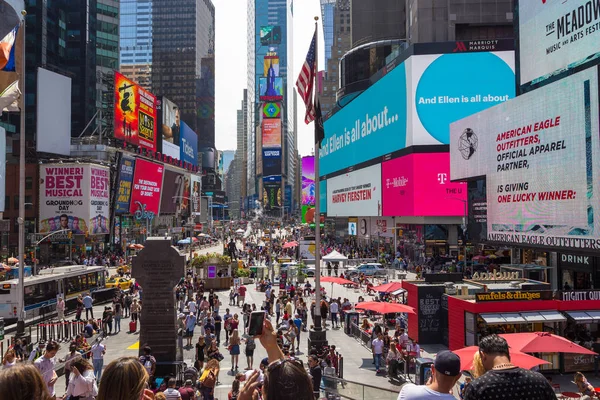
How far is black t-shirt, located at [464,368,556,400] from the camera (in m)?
3.87

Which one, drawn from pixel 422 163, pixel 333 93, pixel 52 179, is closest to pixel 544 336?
pixel 422 163

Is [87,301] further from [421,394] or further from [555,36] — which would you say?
[555,36]

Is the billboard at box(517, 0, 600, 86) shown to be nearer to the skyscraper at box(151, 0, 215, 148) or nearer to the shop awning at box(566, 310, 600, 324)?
the shop awning at box(566, 310, 600, 324)

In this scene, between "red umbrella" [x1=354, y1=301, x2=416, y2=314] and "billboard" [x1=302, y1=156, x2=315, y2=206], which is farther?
"billboard" [x1=302, y1=156, x2=315, y2=206]

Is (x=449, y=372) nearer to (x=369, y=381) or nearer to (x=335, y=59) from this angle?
(x=369, y=381)

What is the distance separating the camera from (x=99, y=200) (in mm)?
61062

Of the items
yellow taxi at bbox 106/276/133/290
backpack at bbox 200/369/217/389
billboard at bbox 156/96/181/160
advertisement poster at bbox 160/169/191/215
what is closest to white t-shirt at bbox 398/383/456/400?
backpack at bbox 200/369/217/389

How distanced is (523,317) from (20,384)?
17.9m

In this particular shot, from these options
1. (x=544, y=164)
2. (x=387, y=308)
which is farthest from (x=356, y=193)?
(x=387, y=308)

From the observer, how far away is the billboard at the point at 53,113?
203 feet

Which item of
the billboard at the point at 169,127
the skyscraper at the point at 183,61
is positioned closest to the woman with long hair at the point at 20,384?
the billboard at the point at 169,127

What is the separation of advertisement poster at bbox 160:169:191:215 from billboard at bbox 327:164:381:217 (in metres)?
27.6

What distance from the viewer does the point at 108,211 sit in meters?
63.4

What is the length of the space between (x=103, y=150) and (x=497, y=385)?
227 ft
